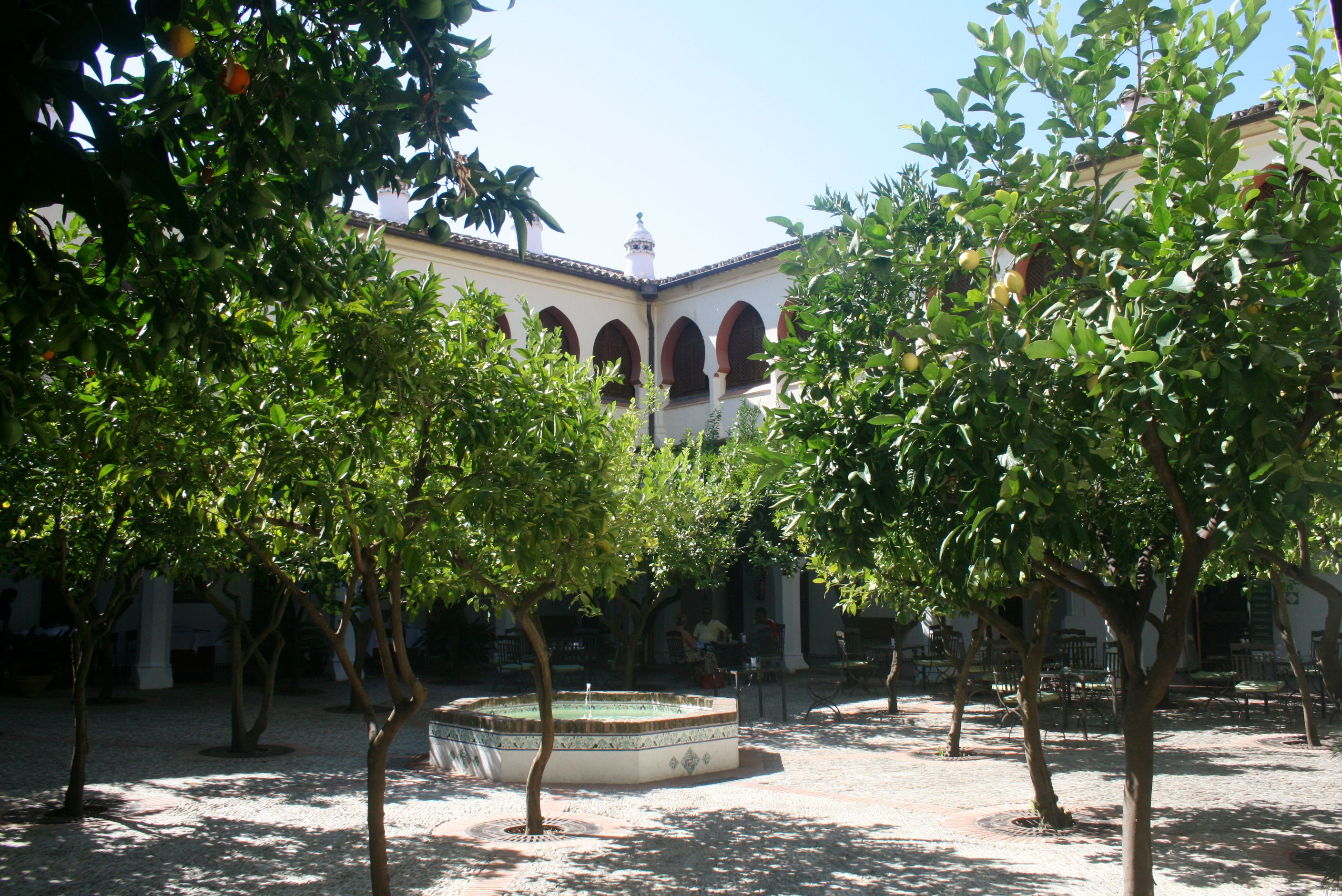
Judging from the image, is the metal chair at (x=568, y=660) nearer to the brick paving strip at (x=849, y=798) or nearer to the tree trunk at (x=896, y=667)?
the tree trunk at (x=896, y=667)

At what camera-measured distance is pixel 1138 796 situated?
4363 mm

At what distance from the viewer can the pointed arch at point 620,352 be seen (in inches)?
828

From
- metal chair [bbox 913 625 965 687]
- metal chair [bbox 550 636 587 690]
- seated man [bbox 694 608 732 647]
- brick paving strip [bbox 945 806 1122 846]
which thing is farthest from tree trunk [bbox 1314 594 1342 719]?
metal chair [bbox 550 636 587 690]

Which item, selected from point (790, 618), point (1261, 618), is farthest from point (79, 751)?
point (1261, 618)

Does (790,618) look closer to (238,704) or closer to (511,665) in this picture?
(511,665)

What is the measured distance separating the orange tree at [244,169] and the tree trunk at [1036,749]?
18.7ft

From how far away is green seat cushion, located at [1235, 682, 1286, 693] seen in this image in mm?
12695

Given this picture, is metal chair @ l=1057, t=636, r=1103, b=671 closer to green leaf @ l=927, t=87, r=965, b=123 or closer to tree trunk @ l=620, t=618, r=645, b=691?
tree trunk @ l=620, t=618, r=645, b=691

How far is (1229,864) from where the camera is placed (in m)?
6.20

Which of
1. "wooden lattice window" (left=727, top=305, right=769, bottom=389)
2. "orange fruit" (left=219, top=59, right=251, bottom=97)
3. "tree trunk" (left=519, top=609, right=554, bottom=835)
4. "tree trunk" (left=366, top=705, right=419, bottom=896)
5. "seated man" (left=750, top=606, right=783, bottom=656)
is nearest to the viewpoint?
"orange fruit" (left=219, top=59, right=251, bottom=97)

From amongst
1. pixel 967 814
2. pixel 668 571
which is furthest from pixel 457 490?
pixel 668 571

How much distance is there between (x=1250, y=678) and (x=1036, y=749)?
8.84 meters

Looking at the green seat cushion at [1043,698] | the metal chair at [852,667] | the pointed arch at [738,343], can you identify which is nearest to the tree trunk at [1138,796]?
the green seat cushion at [1043,698]

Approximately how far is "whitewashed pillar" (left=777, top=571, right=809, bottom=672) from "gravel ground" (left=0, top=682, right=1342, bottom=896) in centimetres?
726
